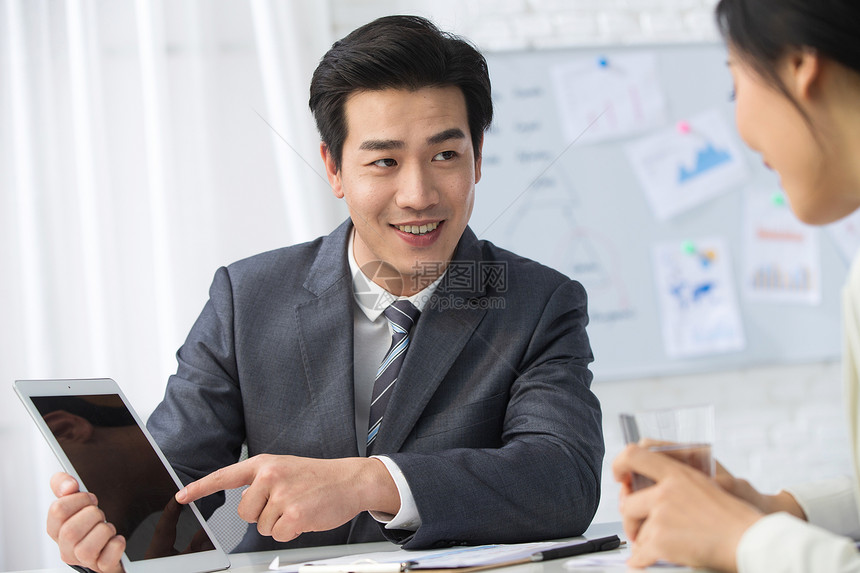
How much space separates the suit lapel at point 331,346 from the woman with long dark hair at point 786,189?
0.61 m

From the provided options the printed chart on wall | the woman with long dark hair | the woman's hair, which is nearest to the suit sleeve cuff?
the woman with long dark hair

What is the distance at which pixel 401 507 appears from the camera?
995 millimetres

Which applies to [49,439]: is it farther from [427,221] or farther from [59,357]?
[59,357]

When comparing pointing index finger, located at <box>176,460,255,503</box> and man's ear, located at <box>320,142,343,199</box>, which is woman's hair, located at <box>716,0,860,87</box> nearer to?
pointing index finger, located at <box>176,460,255,503</box>

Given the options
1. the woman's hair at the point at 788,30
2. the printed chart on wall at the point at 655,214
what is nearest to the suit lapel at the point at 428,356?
the woman's hair at the point at 788,30

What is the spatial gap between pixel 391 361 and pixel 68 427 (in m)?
0.52

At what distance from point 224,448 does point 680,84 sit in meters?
1.99

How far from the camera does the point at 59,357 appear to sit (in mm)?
2141

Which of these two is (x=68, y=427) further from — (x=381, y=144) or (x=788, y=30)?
(x=788, y=30)

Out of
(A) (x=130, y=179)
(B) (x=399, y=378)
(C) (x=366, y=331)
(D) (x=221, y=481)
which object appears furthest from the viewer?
(A) (x=130, y=179)

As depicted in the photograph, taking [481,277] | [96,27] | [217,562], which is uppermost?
[96,27]

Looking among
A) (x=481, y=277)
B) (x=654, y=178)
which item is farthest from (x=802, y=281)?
(x=481, y=277)

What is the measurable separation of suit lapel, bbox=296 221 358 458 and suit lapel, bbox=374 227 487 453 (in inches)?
2.7

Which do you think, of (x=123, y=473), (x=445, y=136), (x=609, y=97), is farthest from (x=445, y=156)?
(x=609, y=97)
